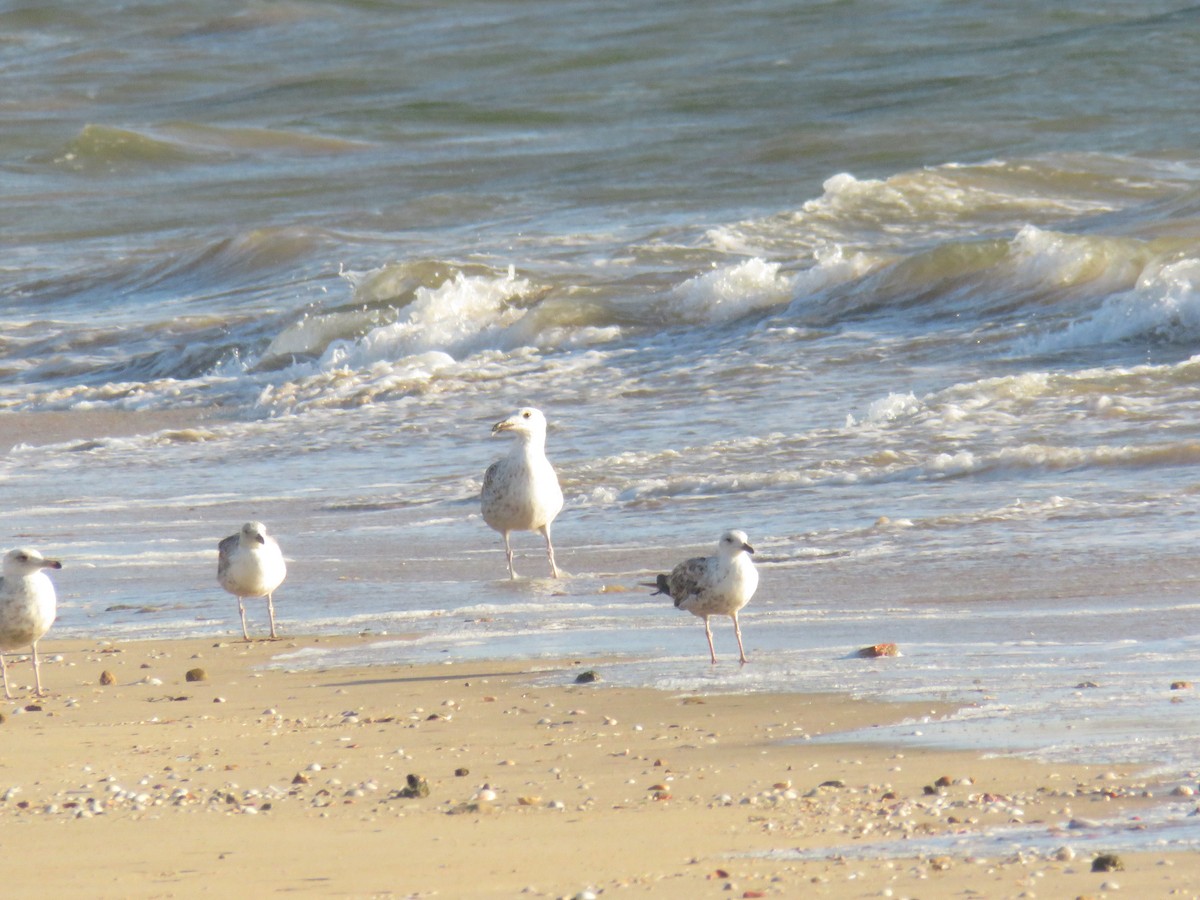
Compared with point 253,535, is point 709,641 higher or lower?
lower

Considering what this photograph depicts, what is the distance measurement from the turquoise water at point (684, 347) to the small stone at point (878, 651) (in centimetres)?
8

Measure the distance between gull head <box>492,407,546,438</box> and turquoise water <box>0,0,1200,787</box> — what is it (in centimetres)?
52

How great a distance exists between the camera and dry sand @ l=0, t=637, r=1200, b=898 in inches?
139

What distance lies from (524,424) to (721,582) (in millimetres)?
2154

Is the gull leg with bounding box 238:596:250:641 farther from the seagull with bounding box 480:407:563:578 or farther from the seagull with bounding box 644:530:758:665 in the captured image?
the seagull with bounding box 644:530:758:665

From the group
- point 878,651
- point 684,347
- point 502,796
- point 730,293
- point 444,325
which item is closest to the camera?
point 502,796

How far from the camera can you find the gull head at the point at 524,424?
7777 millimetres

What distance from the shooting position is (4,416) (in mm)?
14008

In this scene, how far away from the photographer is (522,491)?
298 inches

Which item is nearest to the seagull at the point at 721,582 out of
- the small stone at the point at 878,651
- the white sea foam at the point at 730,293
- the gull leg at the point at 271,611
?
the small stone at the point at 878,651

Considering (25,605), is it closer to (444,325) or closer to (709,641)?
(709,641)

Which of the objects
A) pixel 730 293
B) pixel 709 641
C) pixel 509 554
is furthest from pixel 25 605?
pixel 730 293

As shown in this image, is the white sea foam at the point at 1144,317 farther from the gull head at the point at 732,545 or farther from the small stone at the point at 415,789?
the small stone at the point at 415,789

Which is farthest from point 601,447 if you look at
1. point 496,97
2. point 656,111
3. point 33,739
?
point 496,97
